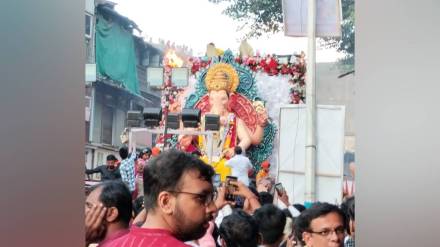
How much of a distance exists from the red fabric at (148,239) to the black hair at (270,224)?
0.97 meters

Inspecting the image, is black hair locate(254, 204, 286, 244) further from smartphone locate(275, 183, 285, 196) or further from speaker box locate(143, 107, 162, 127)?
smartphone locate(275, 183, 285, 196)

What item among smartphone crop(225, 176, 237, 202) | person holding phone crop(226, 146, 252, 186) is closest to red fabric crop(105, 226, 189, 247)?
smartphone crop(225, 176, 237, 202)

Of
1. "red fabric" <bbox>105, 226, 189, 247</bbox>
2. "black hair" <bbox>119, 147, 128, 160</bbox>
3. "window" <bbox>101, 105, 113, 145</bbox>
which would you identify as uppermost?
"window" <bbox>101, 105, 113, 145</bbox>

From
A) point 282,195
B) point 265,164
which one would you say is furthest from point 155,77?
point 282,195

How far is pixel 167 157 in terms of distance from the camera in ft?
5.22

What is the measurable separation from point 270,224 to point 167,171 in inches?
36.6

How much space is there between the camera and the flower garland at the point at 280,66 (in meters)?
5.33

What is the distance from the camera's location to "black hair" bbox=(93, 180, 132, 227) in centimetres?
190

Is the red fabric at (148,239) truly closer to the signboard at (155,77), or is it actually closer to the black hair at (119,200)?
the black hair at (119,200)

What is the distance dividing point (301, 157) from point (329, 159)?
244 mm

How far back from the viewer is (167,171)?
62.5 inches

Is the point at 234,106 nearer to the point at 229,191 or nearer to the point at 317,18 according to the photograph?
the point at 317,18

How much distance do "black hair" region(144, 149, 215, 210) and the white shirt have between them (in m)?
3.24
